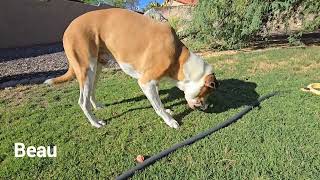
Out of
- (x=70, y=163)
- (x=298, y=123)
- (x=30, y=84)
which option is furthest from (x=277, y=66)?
(x=70, y=163)

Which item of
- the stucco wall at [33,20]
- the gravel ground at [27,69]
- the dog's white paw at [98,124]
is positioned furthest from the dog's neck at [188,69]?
the stucco wall at [33,20]

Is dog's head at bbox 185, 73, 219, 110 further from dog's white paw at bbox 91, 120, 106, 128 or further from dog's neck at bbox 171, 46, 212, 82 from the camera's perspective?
dog's white paw at bbox 91, 120, 106, 128

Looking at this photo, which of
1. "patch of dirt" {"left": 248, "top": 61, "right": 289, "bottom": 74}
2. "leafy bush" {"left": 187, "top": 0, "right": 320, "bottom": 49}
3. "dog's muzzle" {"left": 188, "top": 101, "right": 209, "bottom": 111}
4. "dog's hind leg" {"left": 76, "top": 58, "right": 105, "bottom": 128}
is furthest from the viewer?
"leafy bush" {"left": 187, "top": 0, "right": 320, "bottom": 49}

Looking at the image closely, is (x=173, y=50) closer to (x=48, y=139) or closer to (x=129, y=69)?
(x=129, y=69)

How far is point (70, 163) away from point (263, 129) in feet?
9.04

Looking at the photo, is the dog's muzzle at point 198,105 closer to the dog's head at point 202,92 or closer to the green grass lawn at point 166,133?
the dog's head at point 202,92

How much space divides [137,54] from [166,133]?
1.25 metres

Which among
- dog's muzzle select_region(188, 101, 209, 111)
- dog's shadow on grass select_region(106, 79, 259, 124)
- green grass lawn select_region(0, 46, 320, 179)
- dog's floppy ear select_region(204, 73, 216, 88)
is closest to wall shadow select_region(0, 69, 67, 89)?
green grass lawn select_region(0, 46, 320, 179)

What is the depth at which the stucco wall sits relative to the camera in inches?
794

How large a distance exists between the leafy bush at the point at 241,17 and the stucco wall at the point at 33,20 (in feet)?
35.5

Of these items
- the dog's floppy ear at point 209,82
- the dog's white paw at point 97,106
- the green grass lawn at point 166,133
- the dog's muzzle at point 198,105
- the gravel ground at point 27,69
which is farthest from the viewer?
the gravel ground at point 27,69

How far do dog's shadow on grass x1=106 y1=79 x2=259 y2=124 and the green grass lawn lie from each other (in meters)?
0.02

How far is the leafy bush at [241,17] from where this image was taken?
12.9 m

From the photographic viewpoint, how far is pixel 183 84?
6.02 meters
